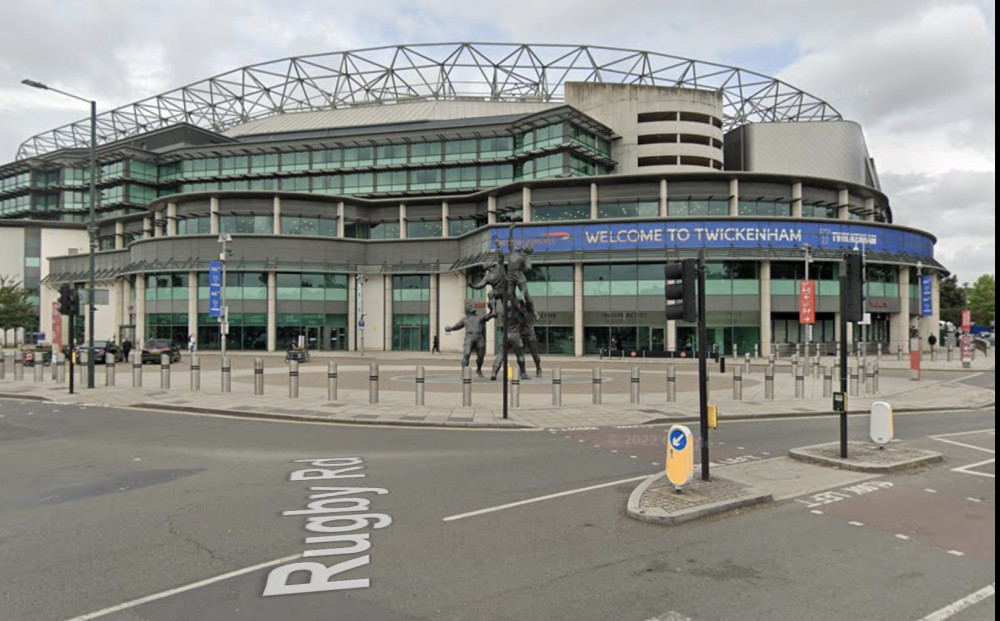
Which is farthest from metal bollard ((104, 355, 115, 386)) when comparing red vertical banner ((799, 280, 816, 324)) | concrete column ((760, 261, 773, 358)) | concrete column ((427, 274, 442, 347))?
concrete column ((760, 261, 773, 358))

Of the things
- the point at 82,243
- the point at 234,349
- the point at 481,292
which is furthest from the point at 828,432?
the point at 82,243

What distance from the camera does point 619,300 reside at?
154 feet

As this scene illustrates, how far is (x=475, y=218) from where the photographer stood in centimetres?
5859

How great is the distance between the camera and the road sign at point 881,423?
1015cm

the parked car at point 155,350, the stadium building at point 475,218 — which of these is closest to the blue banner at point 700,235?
the stadium building at point 475,218

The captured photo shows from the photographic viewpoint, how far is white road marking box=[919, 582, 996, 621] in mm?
4375

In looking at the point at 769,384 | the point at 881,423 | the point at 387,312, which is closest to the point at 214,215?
the point at 387,312

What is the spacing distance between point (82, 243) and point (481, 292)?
193ft

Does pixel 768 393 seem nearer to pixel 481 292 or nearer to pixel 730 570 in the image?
pixel 730 570

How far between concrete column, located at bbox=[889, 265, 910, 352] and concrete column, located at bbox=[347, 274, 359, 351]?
164 ft

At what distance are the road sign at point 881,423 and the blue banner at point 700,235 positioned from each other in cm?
3631

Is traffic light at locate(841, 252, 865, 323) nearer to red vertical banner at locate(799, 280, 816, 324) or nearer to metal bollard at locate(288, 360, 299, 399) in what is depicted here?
metal bollard at locate(288, 360, 299, 399)

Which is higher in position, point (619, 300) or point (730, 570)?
point (619, 300)

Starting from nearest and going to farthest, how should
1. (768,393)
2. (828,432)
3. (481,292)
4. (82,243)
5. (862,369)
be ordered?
(828,432)
(768,393)
(862,369)
(481,292)
(82,243)
